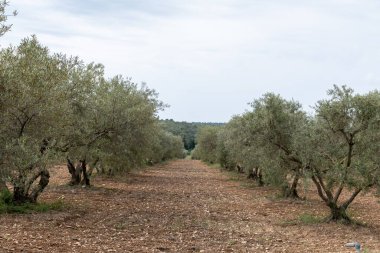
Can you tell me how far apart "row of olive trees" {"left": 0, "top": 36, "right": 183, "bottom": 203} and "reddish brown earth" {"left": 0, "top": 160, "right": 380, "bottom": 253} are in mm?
1841

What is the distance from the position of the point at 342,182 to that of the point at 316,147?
1705 millimetres

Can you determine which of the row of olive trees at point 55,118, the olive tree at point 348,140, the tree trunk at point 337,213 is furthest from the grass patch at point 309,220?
the row of olive trees at point 55,118

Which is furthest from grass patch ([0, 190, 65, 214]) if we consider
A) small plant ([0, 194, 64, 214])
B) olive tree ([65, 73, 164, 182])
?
olive tree ([65, 73, 164, 182])

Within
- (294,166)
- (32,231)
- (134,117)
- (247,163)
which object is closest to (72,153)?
(134,117)

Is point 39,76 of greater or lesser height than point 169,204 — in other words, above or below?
above

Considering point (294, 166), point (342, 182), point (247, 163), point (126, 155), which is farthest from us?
point (247, 163)

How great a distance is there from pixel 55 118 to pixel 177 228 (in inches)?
239

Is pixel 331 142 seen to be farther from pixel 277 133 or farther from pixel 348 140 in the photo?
pixel 277 133

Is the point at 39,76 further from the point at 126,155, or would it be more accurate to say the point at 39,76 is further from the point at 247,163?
the point at 247,163

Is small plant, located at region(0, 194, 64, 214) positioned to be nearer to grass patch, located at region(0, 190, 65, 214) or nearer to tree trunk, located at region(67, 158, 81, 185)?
grass patch, located at region(0, 190, 65, 214)

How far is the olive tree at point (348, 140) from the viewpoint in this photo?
1769cm

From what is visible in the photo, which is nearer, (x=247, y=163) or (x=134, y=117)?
(x=134, y=117)

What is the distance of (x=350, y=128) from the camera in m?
18.3

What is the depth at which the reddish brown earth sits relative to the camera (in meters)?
14.5
